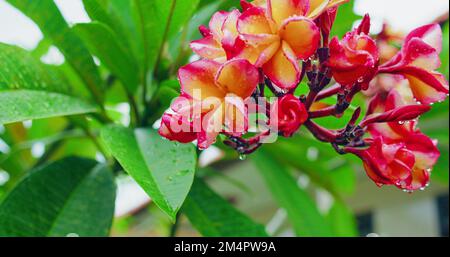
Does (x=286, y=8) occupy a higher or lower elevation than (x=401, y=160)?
higher

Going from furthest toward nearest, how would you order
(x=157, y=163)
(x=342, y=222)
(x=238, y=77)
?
(x=342, y=222)
(x=157, y=163)
(x=238, y=77)

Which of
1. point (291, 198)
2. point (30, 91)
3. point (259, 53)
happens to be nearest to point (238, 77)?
point (259, 53)

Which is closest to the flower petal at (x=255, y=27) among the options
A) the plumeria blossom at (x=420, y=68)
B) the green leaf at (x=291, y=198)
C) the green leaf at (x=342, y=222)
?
the plumeria blossom at (x=420, y=68)

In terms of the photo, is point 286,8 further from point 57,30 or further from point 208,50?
point 57,30

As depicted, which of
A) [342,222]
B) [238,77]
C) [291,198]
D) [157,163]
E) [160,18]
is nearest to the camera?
[238,77]

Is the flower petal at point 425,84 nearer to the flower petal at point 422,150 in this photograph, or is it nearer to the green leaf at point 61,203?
the flower petal at point 422,150
